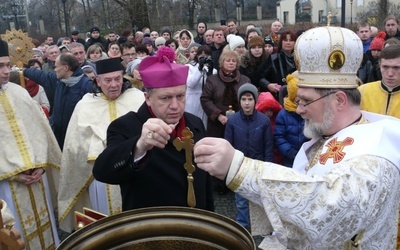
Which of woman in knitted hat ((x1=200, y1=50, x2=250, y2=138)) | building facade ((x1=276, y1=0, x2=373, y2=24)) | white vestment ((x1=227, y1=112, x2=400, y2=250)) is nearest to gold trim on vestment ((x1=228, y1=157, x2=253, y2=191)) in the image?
white vestment ((x1=227, y1=112, x2=400, y2=250))

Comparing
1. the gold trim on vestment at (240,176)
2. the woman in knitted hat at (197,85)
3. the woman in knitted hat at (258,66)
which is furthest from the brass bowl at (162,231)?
the woman in knitted hat at (258,66)

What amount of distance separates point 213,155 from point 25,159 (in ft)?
8.68

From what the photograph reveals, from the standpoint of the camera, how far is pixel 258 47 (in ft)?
21.9

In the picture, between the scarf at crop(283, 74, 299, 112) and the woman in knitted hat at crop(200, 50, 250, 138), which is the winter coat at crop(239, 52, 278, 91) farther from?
the scarf at crop(283, 74, 299, 112)

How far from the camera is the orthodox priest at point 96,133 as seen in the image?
13.0 ft

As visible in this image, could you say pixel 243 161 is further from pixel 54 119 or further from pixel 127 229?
pixel 54 119

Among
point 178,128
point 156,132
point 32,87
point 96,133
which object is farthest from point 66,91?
point 156,132

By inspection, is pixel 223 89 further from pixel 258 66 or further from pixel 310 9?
pixel 310 9

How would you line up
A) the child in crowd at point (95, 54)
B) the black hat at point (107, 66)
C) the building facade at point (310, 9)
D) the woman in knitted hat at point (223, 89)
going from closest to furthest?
1. the black hat at point (107, 66)
2. the woman in knitted hat at point (223, 89)
3. the child in crowd at point (95, 54)
4. the building facade at point (310, 9)

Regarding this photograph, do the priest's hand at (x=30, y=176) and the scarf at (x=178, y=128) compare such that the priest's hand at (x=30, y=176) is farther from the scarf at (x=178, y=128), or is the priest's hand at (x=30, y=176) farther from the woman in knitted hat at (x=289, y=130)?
the woman in knitted hat at (x=289, y=130)

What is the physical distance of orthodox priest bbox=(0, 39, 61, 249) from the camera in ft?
11.8

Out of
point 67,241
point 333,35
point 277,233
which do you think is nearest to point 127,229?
point 67,241

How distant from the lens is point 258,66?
6660mm

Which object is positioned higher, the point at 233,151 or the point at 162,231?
the point at 233,151
